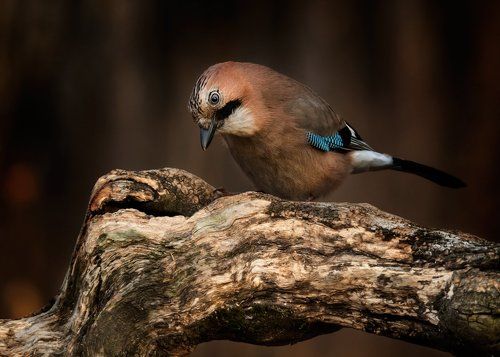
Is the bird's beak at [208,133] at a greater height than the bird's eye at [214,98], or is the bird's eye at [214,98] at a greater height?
the bird's eye at [214,98]

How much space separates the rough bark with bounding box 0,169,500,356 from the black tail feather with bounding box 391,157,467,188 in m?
1.23

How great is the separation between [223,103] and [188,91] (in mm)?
1165

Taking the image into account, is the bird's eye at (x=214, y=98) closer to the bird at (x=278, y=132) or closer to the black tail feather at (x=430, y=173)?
the bird at (x=278, y=132)

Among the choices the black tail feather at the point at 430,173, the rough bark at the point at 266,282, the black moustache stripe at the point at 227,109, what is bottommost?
the rough bark at the point at 266,282

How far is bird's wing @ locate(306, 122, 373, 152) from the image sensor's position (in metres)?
3.00

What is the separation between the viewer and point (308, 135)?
2980 mm

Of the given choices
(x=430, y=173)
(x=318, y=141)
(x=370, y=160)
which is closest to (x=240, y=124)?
(x=318, y=141)

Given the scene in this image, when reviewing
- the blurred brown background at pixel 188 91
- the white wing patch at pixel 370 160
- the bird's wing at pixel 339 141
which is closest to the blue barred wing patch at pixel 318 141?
the bird's wing at pixel 339 141

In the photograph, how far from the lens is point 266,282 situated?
1.86 metres

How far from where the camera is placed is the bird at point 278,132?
8.70 feet

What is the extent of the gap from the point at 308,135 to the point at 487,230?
118 centimetres

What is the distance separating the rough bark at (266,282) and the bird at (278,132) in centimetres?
61

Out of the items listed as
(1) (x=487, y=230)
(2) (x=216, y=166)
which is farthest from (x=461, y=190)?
(2) (x=216, y=166)

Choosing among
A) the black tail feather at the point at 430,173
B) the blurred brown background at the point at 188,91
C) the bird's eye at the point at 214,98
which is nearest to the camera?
the bird's eye at the point at 214,98
